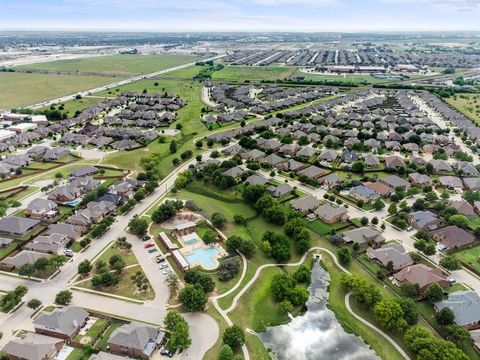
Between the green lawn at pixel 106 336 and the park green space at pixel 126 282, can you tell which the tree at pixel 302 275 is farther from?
the green lawn at pixel 106 336

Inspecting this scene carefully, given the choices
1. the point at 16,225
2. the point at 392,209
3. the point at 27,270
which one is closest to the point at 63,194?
the point at 16,225

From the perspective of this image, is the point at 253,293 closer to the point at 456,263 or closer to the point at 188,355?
the point at 188,355

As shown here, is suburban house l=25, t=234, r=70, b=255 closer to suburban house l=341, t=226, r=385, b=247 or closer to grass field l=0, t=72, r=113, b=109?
suburban house l=341, t=226, r=385, b=247

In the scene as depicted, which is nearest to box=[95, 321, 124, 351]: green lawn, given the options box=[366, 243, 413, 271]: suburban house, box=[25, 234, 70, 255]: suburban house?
box=[25, 234, 70, 255]: suburban house

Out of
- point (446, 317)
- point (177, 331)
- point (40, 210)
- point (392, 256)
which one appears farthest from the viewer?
point (40, 210)

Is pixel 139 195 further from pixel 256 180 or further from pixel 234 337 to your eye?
pixel 234 337

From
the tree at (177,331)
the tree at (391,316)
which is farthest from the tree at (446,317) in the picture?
the tree at (177,331)
